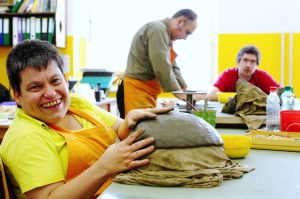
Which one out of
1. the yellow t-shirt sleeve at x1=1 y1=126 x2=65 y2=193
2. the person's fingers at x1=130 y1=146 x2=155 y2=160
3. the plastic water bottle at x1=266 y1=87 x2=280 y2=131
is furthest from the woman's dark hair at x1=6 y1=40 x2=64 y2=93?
the plastic water bottle at x1=266 y1=87 x2=280 y2=131

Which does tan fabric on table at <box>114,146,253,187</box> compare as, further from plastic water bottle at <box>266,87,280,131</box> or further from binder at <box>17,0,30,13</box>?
binder at <box>17,0,30,13</box>

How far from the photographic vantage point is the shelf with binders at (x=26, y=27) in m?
5.06

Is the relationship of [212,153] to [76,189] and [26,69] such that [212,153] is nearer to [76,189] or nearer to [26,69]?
[76,189]

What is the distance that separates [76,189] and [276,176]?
21.2 inches

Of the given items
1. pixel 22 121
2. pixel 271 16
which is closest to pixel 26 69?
pixel 22 121

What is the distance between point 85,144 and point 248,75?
288cm

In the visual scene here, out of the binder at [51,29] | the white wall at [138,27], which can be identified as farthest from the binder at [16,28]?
the white wall at [138,27]

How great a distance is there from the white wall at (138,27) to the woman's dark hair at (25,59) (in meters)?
4.00

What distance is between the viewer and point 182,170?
1036 mm

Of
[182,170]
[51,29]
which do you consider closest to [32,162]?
[182,170]

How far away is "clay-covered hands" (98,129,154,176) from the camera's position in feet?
3.54

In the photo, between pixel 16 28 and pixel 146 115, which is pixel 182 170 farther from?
pixel 16 28

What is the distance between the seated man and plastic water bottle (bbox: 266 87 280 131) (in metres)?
1.69

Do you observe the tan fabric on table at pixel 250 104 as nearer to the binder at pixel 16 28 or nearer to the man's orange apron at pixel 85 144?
the man's orange apron at pixel 85 144
